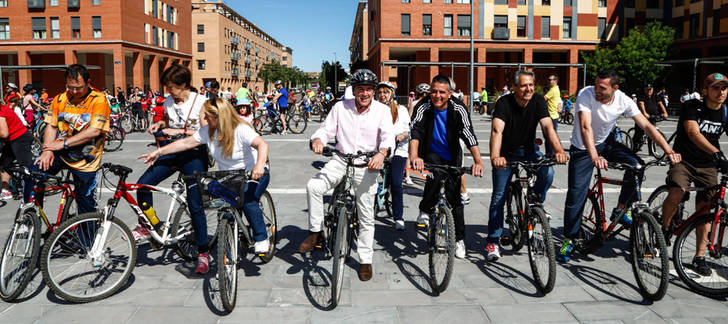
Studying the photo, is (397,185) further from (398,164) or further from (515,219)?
(515,219)

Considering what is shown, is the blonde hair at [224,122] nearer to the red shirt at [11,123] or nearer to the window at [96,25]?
the red shirt at [11,123]

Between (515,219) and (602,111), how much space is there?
1.31 metres

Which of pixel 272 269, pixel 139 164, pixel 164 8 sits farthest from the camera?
pixel 164 8

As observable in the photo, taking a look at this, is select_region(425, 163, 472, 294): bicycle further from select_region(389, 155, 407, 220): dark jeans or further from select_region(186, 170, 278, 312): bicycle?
select_region(389, 155, 407, 220): dark jeans

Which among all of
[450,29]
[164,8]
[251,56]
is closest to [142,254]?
[450,29]

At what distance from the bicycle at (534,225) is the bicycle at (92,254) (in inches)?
125

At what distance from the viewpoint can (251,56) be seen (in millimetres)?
Result: 107250

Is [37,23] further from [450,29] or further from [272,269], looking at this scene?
[272,269]

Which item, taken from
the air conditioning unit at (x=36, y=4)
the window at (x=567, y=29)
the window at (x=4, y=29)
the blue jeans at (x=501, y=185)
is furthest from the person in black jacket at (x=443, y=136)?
the window at (x=4, y=29)

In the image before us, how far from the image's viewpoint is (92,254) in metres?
3.88

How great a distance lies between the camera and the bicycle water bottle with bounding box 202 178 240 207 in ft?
13.0

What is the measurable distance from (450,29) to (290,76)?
71143 mm

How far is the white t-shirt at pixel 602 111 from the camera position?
4.88 meters

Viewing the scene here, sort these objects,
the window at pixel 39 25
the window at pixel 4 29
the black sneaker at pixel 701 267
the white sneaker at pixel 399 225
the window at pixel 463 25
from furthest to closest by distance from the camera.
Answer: the window at pixel 4 29 → the window at pixel 39 25 → the window at pixel 463 25 → the white sneaker at pixel 399 225 → the black sneaker at pixel 701 267
